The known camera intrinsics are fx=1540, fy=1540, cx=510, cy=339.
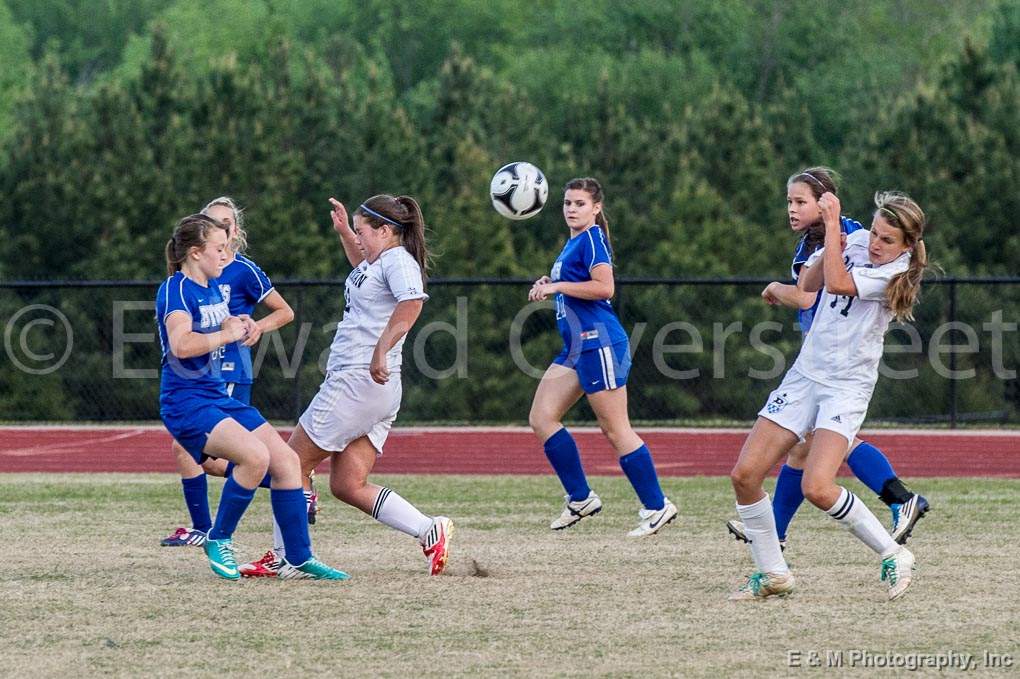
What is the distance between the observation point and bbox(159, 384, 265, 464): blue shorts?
7.01 metres

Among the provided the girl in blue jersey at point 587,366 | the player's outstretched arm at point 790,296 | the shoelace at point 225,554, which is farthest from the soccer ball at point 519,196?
the shoelace at point 225,554

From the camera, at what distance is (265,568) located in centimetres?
738

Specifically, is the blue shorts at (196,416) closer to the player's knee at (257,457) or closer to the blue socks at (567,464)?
the player's knee at (257,457)

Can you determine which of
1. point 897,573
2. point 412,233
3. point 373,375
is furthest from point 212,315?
point 897,573

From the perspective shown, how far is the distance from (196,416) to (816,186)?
310cm

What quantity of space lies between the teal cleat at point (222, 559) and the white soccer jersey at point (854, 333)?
2.82 m

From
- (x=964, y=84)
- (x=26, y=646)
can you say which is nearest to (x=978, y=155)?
(x=964, y=84)

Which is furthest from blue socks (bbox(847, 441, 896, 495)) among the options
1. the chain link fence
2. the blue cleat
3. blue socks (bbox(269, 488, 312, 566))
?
the chain link fence

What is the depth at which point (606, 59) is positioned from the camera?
46906 mm

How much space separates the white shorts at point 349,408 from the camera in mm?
7473

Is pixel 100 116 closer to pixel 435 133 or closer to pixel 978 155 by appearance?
pixel 435 133

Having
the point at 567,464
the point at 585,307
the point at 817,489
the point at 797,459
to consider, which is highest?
the point at 585,307

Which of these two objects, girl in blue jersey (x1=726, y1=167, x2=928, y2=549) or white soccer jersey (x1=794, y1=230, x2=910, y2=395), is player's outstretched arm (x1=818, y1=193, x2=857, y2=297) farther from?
girl in blue jersey (x1=726, y1=167, x2=928, y2=549)

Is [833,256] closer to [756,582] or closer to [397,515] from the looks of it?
[756,582]
